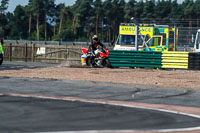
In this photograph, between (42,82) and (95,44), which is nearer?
(42,82)

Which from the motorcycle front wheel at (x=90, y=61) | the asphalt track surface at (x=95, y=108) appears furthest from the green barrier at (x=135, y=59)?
the asphalt track surface at (x=95, y=108)

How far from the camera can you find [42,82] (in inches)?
630

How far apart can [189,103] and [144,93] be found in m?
2.20

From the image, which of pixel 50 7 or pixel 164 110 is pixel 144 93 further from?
pixel 50 7

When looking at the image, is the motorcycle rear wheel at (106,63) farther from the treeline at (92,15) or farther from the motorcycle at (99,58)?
the treeline at (92,15)

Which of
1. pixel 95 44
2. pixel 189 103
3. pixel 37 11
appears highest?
pixel 37 11

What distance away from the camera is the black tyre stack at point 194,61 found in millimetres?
24391

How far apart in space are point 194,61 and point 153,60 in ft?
7.19

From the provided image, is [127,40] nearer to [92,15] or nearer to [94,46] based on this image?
[94,46]

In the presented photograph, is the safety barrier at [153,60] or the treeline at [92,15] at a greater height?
the treeline at [92,15]

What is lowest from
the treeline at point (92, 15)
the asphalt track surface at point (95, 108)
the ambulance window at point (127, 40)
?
the asphalt track surface at point (95, 108)

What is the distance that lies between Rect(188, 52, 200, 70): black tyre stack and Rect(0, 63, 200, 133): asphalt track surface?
10.00 metres

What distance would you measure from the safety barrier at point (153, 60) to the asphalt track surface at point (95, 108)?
9.67m

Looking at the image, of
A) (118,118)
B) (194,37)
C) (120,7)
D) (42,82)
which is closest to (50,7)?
(120,7)
